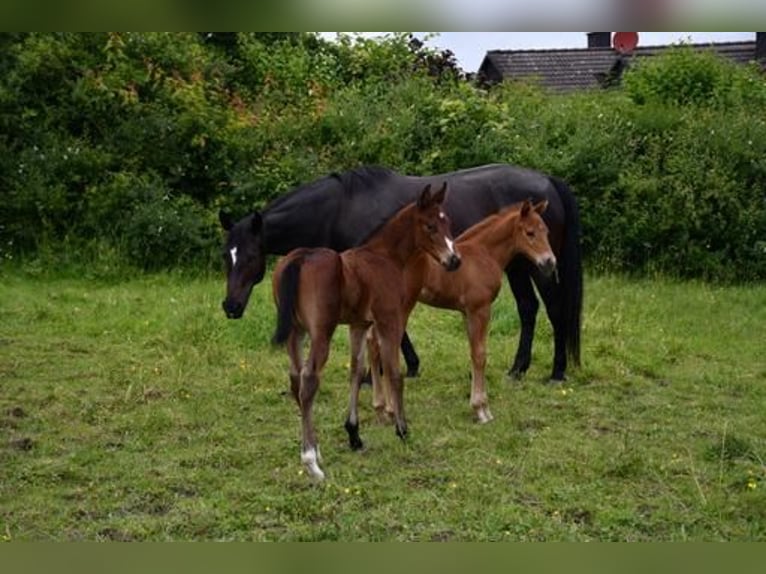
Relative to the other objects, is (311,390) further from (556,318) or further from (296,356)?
(556,318)

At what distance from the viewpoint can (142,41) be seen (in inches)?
557

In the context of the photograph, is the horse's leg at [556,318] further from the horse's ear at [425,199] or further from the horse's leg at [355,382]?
the horse's ear at [425,199]

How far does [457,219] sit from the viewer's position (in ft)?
26.6

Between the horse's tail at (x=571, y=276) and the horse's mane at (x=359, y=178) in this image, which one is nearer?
the horse's mane at (x=359, y=178)

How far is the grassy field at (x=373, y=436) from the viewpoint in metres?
4.66

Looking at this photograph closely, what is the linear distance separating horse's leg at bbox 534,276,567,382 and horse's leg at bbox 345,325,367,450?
2560 mm

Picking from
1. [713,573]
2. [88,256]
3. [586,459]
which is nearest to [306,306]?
[586,459]

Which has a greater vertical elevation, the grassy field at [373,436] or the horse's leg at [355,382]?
the horse's leg at [355,382]

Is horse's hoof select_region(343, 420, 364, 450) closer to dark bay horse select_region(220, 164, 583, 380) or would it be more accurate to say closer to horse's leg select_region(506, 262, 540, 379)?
dark bay horse select_region(220, 164, 583, 380)

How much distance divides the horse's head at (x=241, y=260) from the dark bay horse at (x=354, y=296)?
2.82 ft

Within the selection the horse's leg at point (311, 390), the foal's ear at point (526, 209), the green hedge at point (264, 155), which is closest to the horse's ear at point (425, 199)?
the horse's leg at point (311, 390)

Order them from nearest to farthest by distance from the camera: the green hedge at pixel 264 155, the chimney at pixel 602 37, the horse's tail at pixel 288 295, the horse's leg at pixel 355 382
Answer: the chimney at pixel 602 37
the horse's tail at pixel 288 295
the horse's leg at pixel 355 382
the green hedge at pixel 264 155

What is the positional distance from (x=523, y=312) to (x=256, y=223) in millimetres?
2941

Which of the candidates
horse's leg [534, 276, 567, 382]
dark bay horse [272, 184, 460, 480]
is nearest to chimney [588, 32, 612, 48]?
dark bay horse [272, 184, 460, 480]
